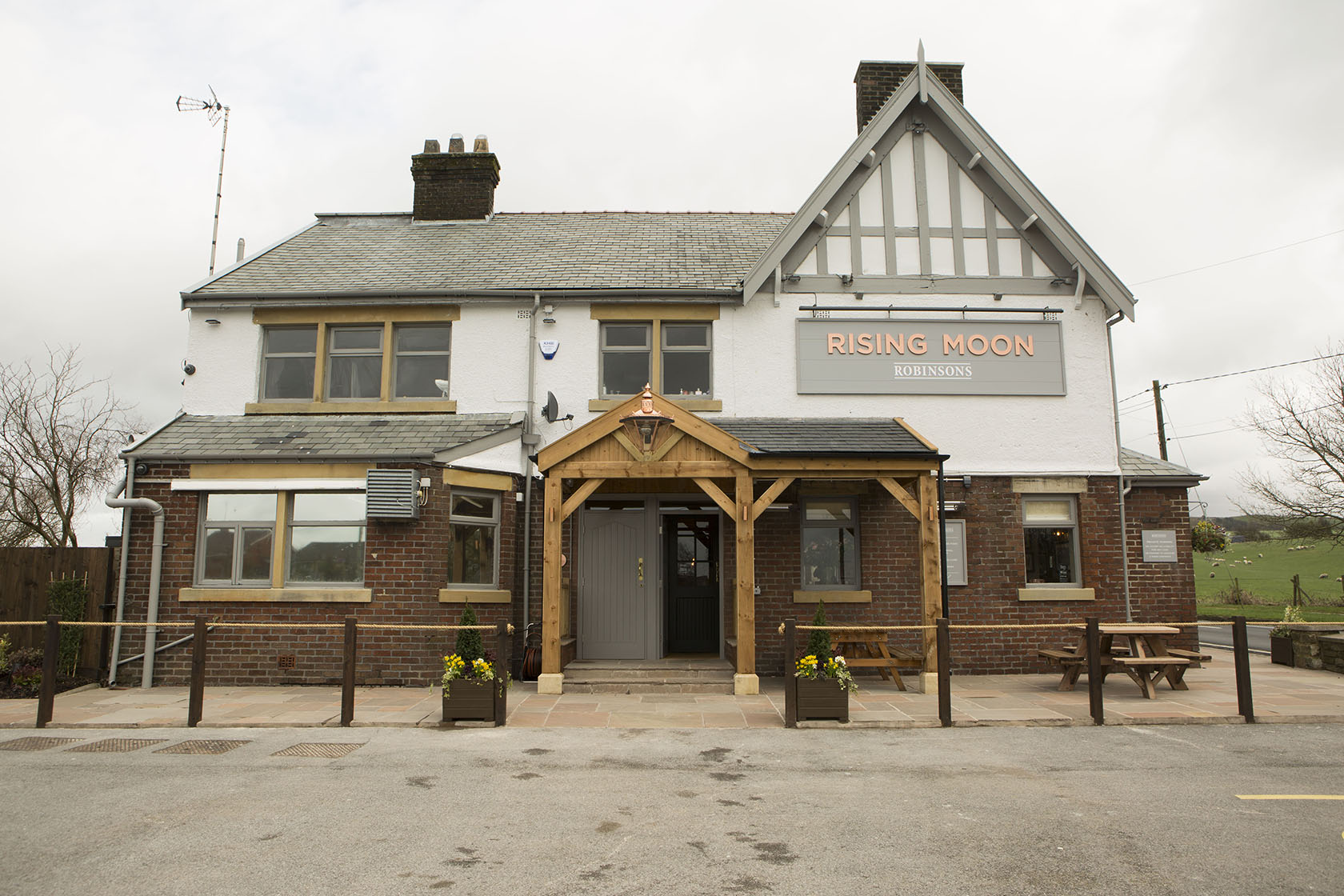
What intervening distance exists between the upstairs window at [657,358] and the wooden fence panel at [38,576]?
293 inches

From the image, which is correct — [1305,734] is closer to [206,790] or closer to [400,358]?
[206,790]

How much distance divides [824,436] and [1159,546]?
5.67 metres

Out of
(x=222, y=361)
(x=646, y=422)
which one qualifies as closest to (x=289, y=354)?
(x=222, y=361)

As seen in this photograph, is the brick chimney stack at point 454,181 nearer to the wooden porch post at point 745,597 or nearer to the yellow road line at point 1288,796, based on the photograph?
the wooden porch post at point 745,597

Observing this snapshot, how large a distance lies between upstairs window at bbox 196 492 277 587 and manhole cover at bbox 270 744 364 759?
14.6ft

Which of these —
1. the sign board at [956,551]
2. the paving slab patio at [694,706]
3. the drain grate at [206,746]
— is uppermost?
the sign board at [956,551]

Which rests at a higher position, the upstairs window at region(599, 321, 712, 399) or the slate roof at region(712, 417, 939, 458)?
the upstairs window at region(599, 321, 712, 399)

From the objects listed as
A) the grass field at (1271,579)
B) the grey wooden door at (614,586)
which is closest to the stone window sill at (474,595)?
the grey wooden door at (614,586)

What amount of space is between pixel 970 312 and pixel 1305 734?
7.12 meters

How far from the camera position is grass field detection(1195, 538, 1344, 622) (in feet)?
89.2

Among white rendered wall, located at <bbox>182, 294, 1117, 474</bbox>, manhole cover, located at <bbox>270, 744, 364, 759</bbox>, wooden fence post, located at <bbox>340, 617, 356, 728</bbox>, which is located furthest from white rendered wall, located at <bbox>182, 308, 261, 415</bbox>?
manhole cover, located at <bbox>270, 744, 364, 759</bbox>

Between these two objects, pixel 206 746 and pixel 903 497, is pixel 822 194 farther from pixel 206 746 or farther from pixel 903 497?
pixel 206 746

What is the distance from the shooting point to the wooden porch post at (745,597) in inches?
417

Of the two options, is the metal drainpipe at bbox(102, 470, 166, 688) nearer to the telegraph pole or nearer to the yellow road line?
the yellow road line
